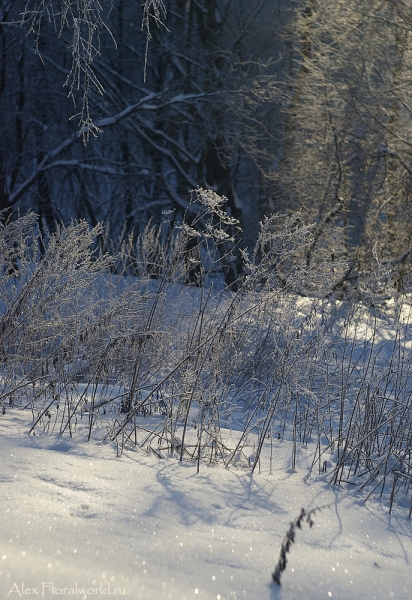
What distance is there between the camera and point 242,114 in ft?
37.7

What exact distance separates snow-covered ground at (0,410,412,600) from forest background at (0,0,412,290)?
6594 millimetres

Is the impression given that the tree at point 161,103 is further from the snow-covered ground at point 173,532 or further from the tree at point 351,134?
the snow-covered ground at point 173,532

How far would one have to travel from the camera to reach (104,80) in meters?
12.6

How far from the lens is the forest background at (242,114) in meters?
9.70

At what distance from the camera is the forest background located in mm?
9703

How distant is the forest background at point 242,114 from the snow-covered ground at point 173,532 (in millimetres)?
6594

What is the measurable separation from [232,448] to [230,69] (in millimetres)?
9838

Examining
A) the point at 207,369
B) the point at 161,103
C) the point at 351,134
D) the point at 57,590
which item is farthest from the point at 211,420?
the point at 161,103

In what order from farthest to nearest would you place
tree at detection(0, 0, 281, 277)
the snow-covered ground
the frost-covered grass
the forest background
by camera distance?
tree at detection(0, 0, 281, 277)
the forest background
the frost-covered grass
the snow-covered ground

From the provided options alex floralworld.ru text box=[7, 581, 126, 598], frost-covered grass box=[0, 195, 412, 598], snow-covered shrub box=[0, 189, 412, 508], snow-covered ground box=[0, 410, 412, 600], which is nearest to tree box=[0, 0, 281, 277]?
snow-covered shrub box=[0, 189, 412, 508]

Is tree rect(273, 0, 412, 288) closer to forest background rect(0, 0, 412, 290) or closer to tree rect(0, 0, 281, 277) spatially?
forest background rect(0, 0, 412, 290)

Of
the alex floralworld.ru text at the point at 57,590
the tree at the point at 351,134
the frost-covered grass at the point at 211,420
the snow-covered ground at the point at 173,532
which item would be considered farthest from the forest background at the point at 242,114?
the alex floralworld.ru text at the point at 57,590

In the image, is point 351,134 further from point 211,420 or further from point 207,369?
point 211,420

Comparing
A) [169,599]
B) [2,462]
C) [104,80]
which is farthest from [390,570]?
[104,80]
